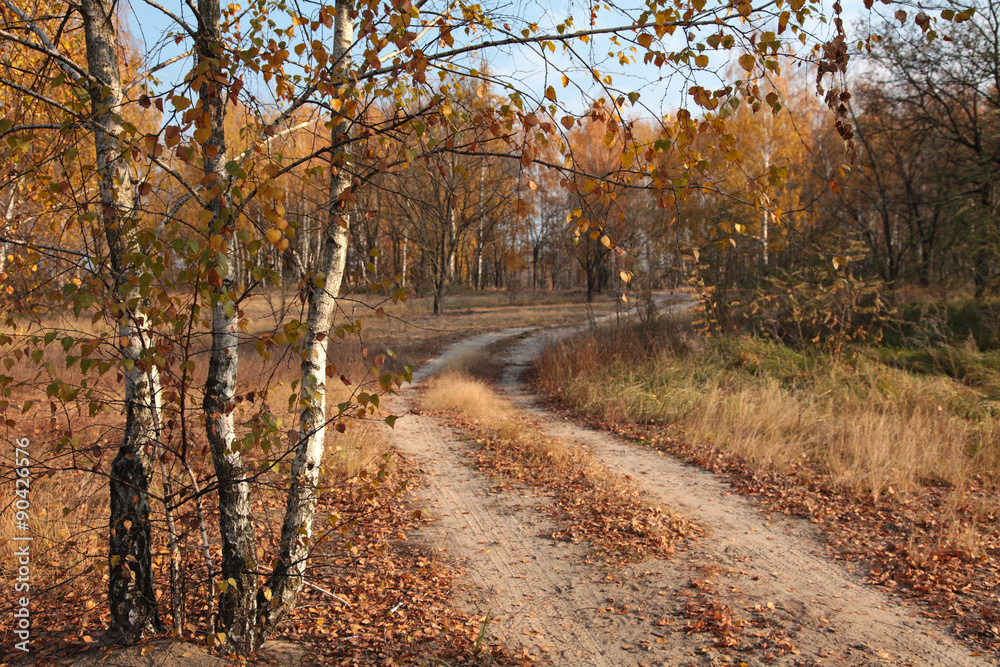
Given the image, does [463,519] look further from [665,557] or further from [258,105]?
[258,105]

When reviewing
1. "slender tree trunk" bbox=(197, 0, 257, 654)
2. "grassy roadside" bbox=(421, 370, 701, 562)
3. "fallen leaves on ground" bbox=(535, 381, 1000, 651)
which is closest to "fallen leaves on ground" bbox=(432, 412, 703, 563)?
"grassy roadside" bbox=(421, 370, 701, 562)

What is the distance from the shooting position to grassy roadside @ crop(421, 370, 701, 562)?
5.09 m

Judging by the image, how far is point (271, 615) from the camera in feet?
11.6

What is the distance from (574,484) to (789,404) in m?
4.11

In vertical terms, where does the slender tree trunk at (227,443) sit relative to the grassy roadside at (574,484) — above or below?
above

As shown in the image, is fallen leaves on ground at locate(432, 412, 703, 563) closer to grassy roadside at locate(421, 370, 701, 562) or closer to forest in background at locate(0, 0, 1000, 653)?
grassy roadside at locate(421, 370, 701, 562)

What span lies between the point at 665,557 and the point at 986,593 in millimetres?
2160

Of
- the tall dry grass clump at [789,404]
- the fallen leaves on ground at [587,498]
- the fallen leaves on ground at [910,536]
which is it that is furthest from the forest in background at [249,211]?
the tall dry grass clump at [789,404]

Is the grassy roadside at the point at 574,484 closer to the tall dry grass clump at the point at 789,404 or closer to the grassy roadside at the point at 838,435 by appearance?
the grassy roadside at the point at 838,435

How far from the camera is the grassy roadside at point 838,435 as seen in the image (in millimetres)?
4734

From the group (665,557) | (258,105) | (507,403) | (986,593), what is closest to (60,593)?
(258,105)

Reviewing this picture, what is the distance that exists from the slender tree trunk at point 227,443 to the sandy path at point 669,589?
155 centimetres

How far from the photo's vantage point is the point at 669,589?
4.34 meters

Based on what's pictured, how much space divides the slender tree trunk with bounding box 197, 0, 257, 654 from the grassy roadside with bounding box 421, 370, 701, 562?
2.75 meters
